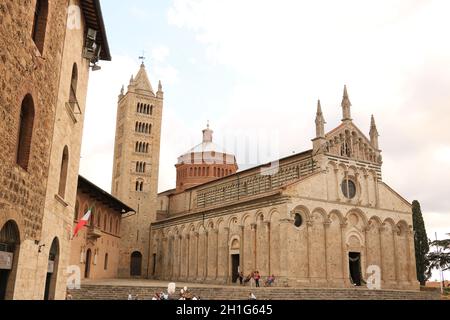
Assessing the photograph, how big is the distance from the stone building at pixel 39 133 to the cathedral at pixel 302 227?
21609 millimetres

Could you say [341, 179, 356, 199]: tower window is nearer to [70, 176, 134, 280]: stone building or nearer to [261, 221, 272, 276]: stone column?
[261, 221, 272, 276]: stone column

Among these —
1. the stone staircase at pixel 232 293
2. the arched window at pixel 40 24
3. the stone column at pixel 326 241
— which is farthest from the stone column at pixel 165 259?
the arched window at pixel 40 24

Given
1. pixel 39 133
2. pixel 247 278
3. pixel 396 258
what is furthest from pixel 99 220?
pixel 39 133

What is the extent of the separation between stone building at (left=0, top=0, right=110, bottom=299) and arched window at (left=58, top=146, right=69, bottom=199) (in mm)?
33

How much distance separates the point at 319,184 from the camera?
119 ft

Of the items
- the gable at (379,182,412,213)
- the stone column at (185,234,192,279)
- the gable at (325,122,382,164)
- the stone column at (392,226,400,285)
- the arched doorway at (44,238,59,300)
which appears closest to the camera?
the arched doorway at (44,238,59,300)

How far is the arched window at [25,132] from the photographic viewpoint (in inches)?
395

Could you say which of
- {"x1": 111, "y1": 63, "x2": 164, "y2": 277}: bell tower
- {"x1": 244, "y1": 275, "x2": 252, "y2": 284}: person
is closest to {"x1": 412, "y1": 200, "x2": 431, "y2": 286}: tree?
{"x1": 244, "y1": 275, "x2": 252, "y2": 284}: person

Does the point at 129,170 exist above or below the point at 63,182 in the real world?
above

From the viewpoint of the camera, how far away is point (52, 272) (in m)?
13.8

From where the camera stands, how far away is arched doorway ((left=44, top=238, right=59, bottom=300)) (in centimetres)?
1341
